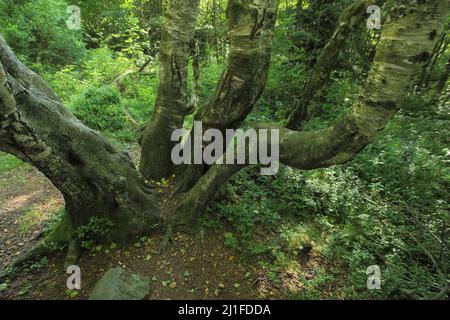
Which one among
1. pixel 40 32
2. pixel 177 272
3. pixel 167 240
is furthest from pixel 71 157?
pixel 40 32

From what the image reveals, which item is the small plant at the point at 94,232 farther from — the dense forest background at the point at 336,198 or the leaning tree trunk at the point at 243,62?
the leaning tree trunk at the point at 243,62

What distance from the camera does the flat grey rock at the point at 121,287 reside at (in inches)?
121

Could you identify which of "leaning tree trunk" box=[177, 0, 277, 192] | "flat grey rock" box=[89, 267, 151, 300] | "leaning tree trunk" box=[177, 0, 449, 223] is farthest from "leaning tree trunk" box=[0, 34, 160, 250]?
"leaning tree trunk" box=[177, 0, 449, 223]

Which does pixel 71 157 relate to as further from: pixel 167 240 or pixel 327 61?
pixel 327 61

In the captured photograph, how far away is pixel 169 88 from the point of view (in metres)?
4.60

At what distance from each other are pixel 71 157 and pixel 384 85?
3545 mm

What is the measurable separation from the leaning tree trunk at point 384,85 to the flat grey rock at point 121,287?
2.27 metres

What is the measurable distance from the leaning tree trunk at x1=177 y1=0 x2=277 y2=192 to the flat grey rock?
7.21 ft

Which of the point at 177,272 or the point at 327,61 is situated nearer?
the point at 177,272

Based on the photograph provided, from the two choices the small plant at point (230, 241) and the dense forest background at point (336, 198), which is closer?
the dense forest background at point (336, 198)

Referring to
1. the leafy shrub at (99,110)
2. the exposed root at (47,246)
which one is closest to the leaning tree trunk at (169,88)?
the exposed root at (47,246)

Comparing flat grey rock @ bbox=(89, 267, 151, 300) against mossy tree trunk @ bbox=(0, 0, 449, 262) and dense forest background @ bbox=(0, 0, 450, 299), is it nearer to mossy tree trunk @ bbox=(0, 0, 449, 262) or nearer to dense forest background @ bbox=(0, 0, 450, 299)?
dense forest background @ bbox=(0, 0, 450, 299)
